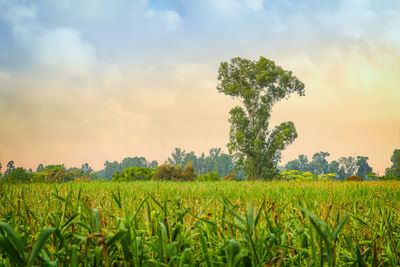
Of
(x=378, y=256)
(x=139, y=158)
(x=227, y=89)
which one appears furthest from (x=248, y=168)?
(x=139, y=158)

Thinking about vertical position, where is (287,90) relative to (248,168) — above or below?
above

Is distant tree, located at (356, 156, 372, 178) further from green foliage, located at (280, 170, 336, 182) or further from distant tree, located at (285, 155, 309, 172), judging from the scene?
green foliage, located at (280, 170, 336, 182)

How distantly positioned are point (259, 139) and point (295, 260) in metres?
22.2

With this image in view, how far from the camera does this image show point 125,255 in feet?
2.75

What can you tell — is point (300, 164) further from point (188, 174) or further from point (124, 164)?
point (188, 174)

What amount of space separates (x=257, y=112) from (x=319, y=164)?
65.7 metres

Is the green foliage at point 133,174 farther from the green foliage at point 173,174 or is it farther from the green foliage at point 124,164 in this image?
the green foliage at point 124,164

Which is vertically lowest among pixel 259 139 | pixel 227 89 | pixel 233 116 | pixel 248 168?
pixel 248 168

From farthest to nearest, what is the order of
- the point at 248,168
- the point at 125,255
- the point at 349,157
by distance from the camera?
the point at 349,157
the point at 248,168
the point at 125,255

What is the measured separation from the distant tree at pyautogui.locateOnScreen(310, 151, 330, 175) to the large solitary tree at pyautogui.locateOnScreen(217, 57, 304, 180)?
62874 millimetres

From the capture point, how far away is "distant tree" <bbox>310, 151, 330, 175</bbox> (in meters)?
79.4

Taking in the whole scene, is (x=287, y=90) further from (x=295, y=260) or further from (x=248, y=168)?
(x=295, y=260)

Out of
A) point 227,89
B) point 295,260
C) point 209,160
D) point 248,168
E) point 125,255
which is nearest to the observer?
point 125,255

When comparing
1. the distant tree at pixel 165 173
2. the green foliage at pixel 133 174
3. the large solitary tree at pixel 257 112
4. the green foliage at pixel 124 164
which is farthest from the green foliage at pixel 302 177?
the green foliage at pixel 124 164
